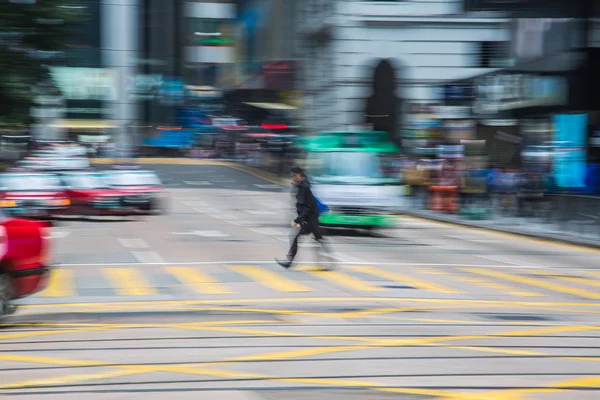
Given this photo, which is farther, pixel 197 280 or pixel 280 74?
pixel 280 74

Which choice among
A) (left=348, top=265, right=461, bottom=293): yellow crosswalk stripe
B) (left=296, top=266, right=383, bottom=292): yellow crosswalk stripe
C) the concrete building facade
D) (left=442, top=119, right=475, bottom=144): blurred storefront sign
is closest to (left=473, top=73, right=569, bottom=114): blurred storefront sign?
(left=442, top=119, right=475, bottom=144): blurred storefront sign

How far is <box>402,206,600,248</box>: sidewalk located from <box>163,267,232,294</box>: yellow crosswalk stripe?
388 inches

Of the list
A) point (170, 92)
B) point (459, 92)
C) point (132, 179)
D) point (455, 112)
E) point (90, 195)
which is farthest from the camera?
point (170, 92)

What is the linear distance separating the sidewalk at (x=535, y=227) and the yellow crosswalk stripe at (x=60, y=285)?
1159 cm

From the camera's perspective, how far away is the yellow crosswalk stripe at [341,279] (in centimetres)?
1412

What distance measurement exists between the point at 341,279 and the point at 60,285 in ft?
13.4

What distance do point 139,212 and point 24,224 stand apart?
65.2 ft

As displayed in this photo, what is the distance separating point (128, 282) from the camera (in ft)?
48.8

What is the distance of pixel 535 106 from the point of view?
33.2m

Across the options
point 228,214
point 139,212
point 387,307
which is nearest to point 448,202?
point 228,214

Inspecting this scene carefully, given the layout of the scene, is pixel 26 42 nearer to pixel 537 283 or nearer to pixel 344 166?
pixel 537 283

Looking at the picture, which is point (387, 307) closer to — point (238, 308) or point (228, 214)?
point (238, 308)

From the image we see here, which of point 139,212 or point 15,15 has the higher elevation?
point 15,15

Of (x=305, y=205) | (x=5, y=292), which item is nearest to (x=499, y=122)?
(x=305, y=205)
